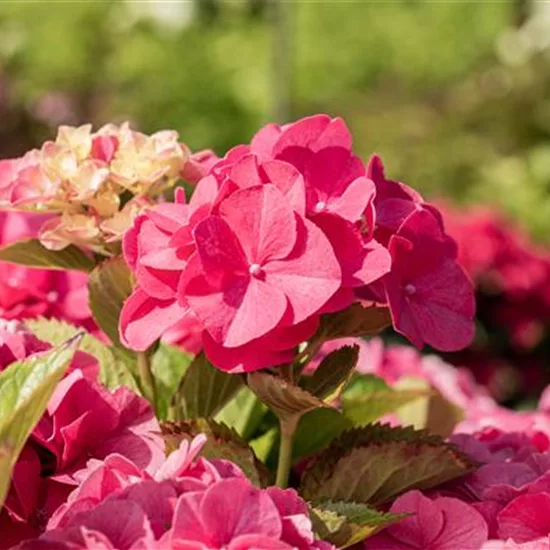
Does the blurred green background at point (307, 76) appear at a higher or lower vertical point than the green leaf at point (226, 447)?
lower

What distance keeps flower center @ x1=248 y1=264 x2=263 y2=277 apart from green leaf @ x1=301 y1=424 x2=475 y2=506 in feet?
0.65

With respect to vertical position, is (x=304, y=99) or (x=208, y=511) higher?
(x=208, y=511)

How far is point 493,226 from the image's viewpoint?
3.24 m

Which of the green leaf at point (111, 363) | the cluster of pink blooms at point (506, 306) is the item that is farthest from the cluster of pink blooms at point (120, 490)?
the cluster of pink blooms at point (506, 306)

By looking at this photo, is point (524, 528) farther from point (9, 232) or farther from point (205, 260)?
point (9, 232)

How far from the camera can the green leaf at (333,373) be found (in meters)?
1.00

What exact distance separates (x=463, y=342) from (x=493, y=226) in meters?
2.24

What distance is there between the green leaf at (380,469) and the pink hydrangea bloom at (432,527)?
68 mm

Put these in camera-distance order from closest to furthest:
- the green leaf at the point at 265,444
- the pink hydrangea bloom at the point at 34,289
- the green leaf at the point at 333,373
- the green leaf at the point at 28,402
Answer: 1. the green leaf at the point at 28,402
2. the green leaf at the point at 333,373
3. the green leaf at the point at 265,444
4. the pink hydrangea bloom at the point at 34,289

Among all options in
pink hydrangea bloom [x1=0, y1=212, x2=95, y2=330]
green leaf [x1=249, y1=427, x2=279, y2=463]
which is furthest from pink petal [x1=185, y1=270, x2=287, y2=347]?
pink hydrangea bloom [x1=0, y1=212, x2=95, y2=330]

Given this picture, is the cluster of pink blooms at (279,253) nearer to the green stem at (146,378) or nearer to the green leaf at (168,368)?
the green stem at (146,378)

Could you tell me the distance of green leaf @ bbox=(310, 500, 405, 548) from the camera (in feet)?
2.93

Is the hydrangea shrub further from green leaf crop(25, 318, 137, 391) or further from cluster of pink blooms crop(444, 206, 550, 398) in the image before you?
cluster of pink blooms crop(444, 206, 550, 398)

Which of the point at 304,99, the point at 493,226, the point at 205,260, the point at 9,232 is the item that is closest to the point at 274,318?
the point at 205,260
